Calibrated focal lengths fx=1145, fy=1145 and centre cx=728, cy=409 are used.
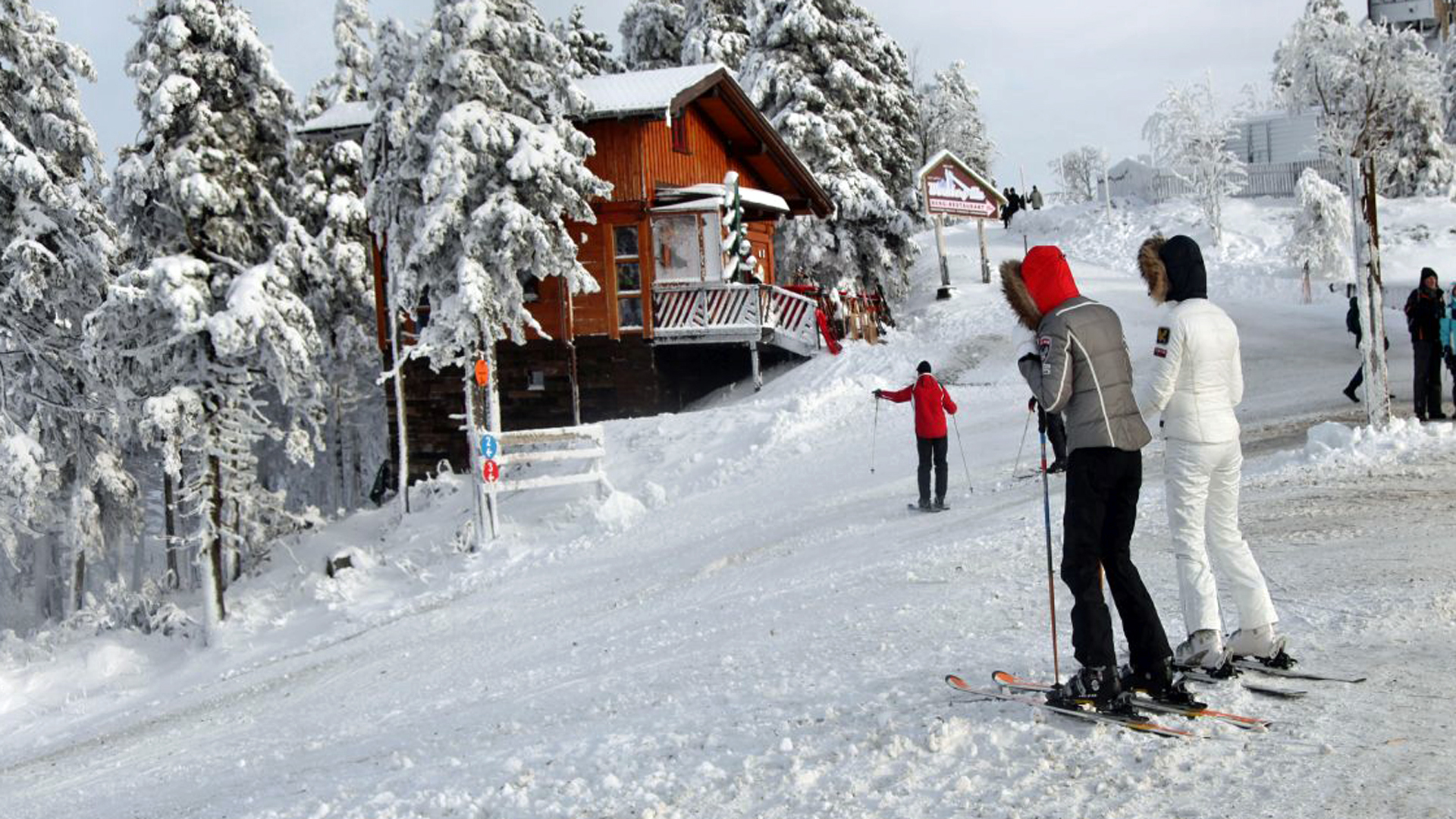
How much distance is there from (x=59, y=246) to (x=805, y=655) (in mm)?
19279

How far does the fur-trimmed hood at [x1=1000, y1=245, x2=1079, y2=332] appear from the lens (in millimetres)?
5230

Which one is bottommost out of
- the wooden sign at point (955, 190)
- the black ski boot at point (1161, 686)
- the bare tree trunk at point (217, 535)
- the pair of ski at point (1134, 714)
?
the bare tree trunk at point (217, 535)

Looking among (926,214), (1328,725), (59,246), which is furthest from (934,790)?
(926,214)

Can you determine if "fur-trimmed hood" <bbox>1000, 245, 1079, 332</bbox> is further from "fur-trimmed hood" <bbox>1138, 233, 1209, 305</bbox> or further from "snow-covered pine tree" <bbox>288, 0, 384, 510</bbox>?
"snow-covered pine tree" <bbox>288, 0, 384, 510</bbox>

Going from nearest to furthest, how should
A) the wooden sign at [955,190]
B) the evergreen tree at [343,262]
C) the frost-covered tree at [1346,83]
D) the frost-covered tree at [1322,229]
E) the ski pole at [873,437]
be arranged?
the frost-covered tree at [1346,83] < the ski pole at [873,437] < the evergreen tree at [343,262] < the wooden sign at [955,190] < the frost-covered tree at [1322,229]

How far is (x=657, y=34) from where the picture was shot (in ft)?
137

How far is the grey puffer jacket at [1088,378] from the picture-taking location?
505 cm

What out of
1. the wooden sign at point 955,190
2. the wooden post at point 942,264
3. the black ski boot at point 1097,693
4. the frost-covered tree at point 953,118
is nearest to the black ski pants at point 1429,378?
the black ski boot at point 1097,693

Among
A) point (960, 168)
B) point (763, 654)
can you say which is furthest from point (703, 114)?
point (763, 654)

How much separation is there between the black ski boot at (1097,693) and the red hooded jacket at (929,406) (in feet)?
24.5

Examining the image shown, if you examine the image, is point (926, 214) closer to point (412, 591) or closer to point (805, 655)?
point (412, 591)

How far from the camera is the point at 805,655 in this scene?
7188mm

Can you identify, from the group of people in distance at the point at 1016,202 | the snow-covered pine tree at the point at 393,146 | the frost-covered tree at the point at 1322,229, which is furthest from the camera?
the group of people in distance at the point at 1016,202

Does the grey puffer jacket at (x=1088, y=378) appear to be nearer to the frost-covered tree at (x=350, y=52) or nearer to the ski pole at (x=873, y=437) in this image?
the ski pole at (x=873, y=437)
